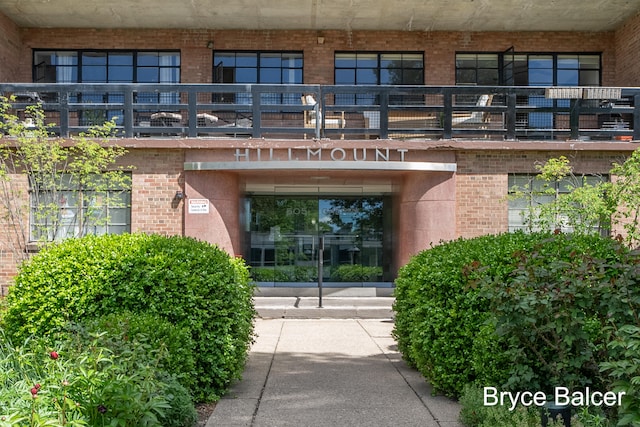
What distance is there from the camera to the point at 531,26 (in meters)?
19.2

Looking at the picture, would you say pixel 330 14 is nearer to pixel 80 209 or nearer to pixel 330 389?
pixel 80 209

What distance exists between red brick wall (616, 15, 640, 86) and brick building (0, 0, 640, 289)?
0.05m

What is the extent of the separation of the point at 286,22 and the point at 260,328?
31.6 feet

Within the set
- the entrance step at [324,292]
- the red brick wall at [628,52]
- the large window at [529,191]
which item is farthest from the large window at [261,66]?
the red brick wall at [628,52]

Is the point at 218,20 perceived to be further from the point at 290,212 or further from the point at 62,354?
the point at 62,354

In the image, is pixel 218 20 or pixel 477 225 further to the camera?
pixel 218 20

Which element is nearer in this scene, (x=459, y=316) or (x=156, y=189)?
(x=459, y=316)

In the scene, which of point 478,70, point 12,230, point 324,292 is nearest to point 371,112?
point 324,292

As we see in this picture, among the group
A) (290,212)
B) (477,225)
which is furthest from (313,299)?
(477,225)

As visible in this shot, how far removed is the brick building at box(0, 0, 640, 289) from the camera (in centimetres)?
1545

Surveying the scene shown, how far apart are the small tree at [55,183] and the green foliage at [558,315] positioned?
1050cm

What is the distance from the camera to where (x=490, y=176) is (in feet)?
51.4

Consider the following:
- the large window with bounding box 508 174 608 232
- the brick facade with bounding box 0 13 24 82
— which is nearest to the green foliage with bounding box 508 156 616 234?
the large window with bounding box 508 174 608 232

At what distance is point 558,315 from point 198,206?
11179 mm
